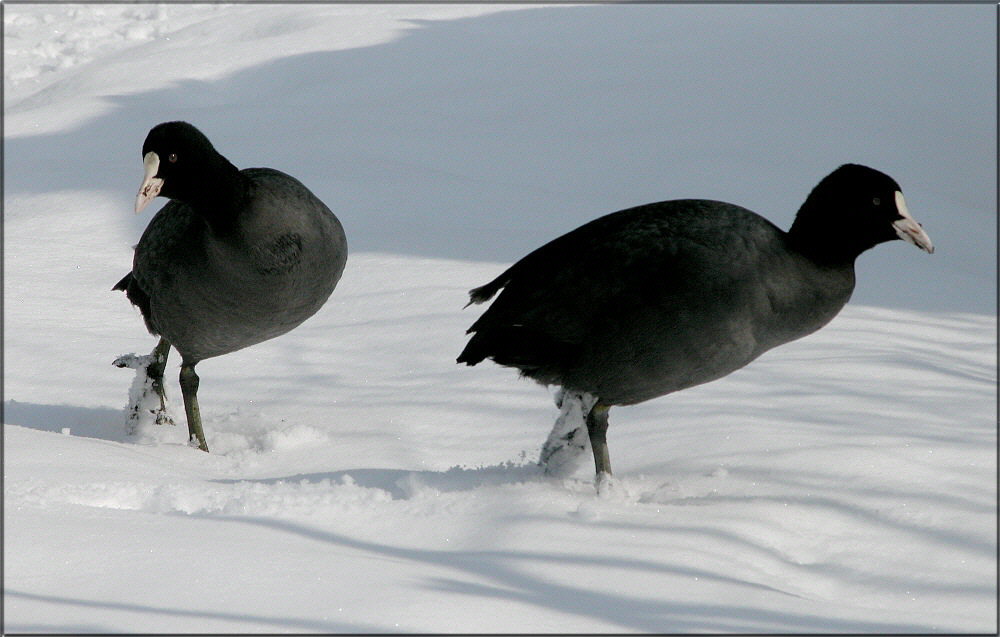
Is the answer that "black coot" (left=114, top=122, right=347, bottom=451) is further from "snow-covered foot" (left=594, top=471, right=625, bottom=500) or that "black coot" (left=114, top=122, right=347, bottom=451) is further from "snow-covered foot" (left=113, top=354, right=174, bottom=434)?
"snow-covered foot" (left=594, top=471, right=625, bottom=500)

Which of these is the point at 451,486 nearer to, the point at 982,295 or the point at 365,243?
the point at 365,243

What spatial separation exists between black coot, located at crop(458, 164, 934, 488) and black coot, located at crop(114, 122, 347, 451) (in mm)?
924

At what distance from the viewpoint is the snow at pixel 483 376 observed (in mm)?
2557

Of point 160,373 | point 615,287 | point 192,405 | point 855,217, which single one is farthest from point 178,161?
point 855,217

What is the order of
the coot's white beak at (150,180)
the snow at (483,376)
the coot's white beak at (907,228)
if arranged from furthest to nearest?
the coot's white beak at (150,180) → the coot's white beak at (907,228) → the snow at (483,376)

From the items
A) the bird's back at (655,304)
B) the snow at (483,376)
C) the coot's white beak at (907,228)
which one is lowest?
the snow at (483,376)

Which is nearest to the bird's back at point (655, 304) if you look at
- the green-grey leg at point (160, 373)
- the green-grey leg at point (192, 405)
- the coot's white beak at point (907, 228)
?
the coot's white beak at point (907, 228)

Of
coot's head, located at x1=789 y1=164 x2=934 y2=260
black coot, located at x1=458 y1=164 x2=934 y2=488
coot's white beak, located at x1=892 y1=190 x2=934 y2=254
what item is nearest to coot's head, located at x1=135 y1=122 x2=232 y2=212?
black coot, located at x1=458 y1=164 x2=934 y2=488

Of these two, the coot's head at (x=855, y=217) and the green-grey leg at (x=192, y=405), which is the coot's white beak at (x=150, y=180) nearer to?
the green-grey leg at (x=192, y=405)

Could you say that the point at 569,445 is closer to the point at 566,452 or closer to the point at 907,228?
the point at 566,452

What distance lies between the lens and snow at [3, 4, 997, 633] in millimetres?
2557

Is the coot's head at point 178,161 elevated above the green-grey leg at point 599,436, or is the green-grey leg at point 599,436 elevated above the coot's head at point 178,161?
the coot's head at point 178,161

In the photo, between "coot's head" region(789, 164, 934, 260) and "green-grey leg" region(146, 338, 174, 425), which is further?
"green-grey leg" region(146, 338, 174, 425)

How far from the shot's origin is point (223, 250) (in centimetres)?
421
